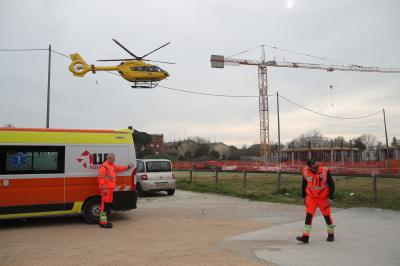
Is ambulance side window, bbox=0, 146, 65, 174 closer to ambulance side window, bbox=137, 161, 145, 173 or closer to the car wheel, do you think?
the car wheel

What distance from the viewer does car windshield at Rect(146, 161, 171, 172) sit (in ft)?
57.5

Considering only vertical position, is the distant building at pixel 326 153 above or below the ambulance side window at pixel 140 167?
above

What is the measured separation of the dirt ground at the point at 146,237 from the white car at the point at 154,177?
15.2ft

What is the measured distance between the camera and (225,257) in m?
6.18

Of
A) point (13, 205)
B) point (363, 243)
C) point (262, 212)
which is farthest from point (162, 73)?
point (363, 243)

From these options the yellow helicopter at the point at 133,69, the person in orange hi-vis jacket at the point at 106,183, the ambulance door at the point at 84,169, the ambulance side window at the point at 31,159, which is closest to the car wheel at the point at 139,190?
the yellow helicopter at the point at 133,69

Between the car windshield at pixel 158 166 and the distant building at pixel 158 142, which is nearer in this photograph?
the car windshield at pixel 158 166

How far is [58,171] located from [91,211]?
127 cm

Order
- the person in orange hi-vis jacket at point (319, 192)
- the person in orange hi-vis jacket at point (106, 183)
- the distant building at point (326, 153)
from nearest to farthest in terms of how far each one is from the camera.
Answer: the person in orange hi-vis jacket at point (319, 192) → the person in orange hi-vis jacket at point (106, 183) → the distant building at point (326, 153)

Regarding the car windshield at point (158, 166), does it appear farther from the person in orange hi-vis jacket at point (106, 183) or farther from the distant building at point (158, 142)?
the distant building at point (158, 142)

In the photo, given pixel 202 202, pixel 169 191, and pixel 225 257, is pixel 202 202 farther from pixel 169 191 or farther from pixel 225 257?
pixel 225 257

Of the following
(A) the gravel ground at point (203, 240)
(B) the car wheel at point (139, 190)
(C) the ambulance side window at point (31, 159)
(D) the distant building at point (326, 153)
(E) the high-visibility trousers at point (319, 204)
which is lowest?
(A) the gravel ground at point (203, 240)

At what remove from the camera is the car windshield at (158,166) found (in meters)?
17.5

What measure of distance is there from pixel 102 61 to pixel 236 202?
7.52 metres
